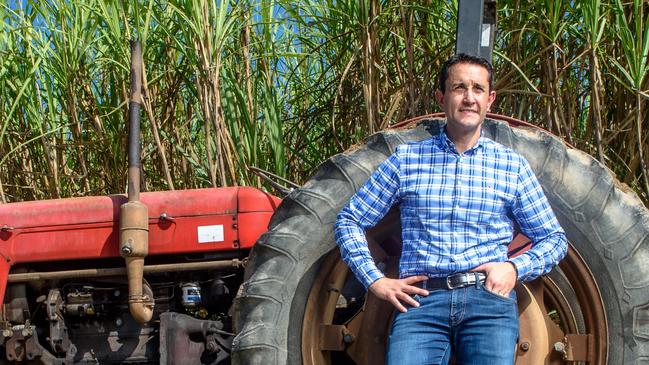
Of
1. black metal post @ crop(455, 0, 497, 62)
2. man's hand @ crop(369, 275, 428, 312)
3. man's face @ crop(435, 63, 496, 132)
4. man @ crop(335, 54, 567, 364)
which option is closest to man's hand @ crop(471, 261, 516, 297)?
man @ crop(335, 54, 567, 364)

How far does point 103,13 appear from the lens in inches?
173

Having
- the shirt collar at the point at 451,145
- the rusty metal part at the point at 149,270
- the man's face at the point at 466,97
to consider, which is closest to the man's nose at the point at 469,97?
the man's face at the point at 466,97

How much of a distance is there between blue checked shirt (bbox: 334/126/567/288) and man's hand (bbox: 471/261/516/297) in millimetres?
25

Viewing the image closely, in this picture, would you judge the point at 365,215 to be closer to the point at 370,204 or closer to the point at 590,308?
the point at 370,204

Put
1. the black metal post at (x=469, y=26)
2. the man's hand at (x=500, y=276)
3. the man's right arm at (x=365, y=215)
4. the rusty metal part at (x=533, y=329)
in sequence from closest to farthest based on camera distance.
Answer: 1. the man's hand at (x=500, y=276)
2. the man's right arm at (x=365, y=215)
3. the rusty metal part at (x=533, y=329)
4. the black metal post at (x=469, y=26)

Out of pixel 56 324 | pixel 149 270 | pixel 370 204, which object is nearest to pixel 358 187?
pixel 370 204

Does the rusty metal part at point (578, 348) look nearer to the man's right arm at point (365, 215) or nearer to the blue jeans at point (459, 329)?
the blue jeans at point (459, 329)

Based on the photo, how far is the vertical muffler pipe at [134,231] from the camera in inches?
127

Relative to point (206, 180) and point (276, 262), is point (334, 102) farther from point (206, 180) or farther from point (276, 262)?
point (276, 262)

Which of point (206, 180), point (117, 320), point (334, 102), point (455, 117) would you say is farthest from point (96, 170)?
point (455, 117)

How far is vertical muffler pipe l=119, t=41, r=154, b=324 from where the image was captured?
10.6 ft

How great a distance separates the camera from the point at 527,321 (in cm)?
275

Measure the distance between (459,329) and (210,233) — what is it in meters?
1.24

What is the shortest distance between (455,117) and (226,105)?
2093mm
